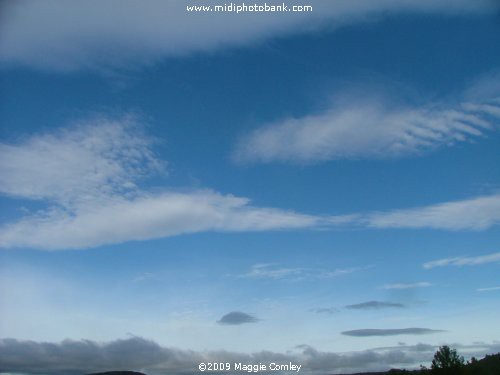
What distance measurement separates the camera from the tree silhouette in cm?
9262

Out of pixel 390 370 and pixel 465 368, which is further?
pixel 390 370

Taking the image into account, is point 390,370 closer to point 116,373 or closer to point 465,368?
point 465,368

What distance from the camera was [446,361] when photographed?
9400 cm

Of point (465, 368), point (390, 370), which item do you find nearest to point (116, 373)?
point (390, 370)

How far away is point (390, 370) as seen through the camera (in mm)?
104375

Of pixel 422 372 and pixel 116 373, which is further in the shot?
pixel 116 373

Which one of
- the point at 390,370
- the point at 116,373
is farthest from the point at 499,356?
the point at 116,373

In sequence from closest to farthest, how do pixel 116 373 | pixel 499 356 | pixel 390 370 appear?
pixel 390 370, pixel 116 373, pixel 499 356

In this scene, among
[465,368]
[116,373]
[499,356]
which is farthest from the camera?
[499,356]

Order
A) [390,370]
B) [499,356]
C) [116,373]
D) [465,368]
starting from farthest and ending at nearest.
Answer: [499,356] < [116,373] < [390,370] < [465,368]

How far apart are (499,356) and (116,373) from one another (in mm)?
114746

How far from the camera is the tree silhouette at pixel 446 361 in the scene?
3647 inches

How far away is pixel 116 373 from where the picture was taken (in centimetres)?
13062

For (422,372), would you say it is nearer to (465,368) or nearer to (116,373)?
(465,368)
